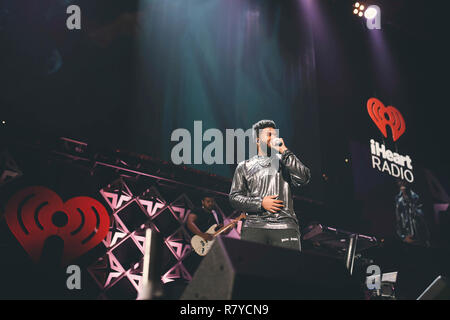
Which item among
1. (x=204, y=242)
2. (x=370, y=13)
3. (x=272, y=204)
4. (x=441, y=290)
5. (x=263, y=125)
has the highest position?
(x=370, y=13)

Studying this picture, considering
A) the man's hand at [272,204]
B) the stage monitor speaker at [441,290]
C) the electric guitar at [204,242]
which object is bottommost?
the stage monitor speaker at [441,290]

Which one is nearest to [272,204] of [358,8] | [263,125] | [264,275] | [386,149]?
[263,125]

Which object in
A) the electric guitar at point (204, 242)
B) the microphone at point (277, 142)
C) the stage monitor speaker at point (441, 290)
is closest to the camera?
the stage monitor speaker at point (441, 290)

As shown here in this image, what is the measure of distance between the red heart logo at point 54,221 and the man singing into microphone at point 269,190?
248cm

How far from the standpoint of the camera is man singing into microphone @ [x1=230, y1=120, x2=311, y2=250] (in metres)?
2.42

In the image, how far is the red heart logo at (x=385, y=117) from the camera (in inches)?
328

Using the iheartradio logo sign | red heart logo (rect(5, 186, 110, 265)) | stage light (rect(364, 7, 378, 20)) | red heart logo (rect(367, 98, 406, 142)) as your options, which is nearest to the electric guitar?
→ red heart logo (rect(5, 186, 110, 265))

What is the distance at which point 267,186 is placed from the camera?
8.57 ft

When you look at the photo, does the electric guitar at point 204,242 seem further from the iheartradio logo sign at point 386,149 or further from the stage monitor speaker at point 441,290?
the iheartradio logo sign at point 386,149

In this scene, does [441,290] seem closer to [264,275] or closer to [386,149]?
[264,275]

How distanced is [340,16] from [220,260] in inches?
325

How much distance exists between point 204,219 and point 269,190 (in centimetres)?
310

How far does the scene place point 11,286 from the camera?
3844mm

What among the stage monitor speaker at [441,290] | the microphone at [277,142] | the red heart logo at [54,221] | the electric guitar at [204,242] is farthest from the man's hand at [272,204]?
the electric guitar at [204,242]
